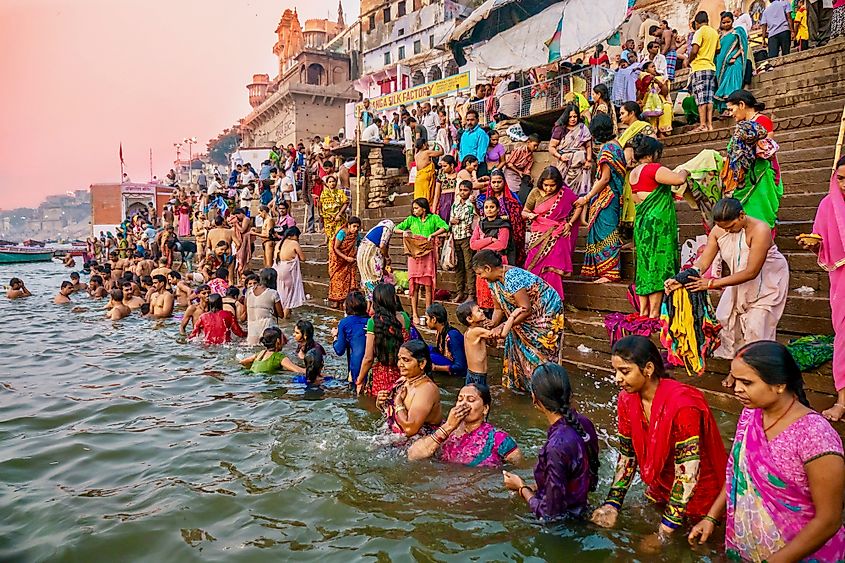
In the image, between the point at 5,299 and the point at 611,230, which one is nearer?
the point at 611,230

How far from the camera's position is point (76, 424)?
5.33 m

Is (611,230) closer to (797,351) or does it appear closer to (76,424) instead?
(797,351)

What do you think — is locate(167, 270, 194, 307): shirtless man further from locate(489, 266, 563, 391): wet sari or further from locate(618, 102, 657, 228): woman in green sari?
locate(618, 102, 657, 228): woman in green sari

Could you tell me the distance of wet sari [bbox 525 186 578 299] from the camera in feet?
19.9

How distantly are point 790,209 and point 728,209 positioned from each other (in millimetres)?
2754

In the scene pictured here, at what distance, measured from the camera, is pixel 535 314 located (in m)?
4.96

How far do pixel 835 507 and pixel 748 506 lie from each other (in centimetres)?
36

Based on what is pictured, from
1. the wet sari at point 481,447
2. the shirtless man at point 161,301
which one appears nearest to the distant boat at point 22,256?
the shirtless man at point 161,301

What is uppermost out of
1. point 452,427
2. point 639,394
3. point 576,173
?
point 576,173

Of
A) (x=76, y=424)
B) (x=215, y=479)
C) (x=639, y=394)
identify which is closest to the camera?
(x=639, y=394)

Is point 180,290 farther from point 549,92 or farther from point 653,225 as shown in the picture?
point 653,225

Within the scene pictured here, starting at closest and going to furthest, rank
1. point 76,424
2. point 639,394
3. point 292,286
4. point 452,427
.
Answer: point 639,394 < point 452,427 < point 76,424 < point 292,286

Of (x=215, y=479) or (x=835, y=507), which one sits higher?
(x=835, y=507)

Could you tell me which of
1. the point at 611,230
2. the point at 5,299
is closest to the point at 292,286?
the point at 611,230
